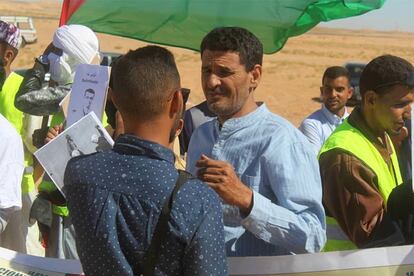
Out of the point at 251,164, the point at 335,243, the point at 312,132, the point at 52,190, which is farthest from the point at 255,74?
the point at 312,132

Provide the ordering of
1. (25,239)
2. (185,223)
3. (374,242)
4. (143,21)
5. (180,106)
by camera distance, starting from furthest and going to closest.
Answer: (143,21), (25,239), (374,242), (180,106), (185,223)

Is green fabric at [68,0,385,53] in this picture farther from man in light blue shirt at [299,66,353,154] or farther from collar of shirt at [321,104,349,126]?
collar of shirt at [321,104,349,126]

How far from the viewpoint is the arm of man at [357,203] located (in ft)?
11.4

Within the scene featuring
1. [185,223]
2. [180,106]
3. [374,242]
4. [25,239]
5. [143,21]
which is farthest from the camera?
[143,21]

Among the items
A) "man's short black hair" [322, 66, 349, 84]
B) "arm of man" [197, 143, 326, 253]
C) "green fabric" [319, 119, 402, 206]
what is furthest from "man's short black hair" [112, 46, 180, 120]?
"man's short black hair" [322, 66, 349, 84]

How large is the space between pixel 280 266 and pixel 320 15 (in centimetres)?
237

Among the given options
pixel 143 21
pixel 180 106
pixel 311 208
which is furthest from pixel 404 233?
pixel 143 21

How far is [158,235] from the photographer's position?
8.07 feet

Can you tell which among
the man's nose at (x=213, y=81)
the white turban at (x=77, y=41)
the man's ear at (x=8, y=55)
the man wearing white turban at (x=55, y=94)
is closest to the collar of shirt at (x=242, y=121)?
the man's nose at (x=213, y=81)

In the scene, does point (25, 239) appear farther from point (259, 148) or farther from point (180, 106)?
point (180, 106)

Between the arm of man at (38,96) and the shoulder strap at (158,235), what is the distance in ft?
9.65

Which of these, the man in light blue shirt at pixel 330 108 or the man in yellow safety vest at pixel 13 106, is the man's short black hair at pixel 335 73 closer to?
the man in light blue shirt at pixel 330 108

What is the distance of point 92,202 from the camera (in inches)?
101

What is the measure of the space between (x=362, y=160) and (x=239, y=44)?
0.71 m
